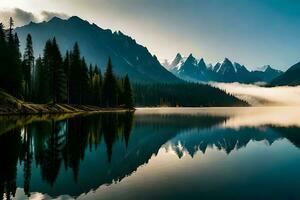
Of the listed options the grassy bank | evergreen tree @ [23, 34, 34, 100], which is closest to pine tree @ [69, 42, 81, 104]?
evergreen tree @ [23, 34, 34, 100]

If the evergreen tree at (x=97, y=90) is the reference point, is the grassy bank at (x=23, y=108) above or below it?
below

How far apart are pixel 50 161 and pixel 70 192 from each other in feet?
35.6

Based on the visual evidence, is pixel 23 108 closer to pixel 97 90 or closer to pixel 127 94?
pixel 97 90

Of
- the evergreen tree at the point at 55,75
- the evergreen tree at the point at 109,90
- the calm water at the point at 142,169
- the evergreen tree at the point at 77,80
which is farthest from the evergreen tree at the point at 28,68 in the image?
the calm water at the point at 142,169

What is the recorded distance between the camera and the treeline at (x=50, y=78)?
104 m

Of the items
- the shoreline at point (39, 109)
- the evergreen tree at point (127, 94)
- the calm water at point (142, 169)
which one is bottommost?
the calm water at point (142, 169)

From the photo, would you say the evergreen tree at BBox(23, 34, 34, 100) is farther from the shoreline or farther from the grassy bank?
the grassy bank

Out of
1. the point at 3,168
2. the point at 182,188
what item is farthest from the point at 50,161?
the point at 182,188

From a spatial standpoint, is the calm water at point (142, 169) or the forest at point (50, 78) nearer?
the calm water at point (142, 169)

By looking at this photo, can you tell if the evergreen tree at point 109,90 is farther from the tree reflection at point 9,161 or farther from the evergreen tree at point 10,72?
the tree reflection at point 9,161

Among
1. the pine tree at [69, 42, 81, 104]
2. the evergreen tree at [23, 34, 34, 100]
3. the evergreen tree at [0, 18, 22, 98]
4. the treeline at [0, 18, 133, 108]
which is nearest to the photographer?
the evergreen tree at [0, 18, 22, 98]

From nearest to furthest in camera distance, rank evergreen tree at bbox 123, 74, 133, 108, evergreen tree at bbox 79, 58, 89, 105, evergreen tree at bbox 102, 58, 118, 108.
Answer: evergreen tree at bbox 79, 58, 89, 105
evergreen tree at bbox 102, 58, 118, 108
evergreen tree at bbox 123, 74, 133, 108

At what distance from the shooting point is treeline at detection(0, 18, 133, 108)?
104 m

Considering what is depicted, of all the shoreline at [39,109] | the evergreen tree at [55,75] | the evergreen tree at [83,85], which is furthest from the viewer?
the evergreen tree at [83,85]
